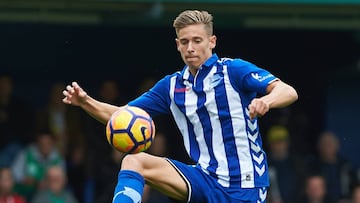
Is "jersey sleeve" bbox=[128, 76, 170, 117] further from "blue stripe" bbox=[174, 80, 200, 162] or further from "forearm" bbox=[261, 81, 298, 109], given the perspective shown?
"forearm" bbox=[261, 81, 298, 109]

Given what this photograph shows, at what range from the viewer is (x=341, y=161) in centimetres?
1326

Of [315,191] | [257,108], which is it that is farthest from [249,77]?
[315,191]

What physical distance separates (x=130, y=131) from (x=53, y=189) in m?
4.73

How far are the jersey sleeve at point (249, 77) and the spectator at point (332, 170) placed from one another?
5.19m

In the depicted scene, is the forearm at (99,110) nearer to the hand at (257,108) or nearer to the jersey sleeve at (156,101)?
the jersey sleeve at (156,101)

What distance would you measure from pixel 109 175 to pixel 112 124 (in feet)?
16.1

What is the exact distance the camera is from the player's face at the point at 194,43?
8070mm

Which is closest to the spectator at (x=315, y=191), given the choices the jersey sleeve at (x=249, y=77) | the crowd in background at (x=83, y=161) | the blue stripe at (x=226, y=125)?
the crowd in background at (x=83, y=161)

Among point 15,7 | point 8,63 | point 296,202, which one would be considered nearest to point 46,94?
point 8,63

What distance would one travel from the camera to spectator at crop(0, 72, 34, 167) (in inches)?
503

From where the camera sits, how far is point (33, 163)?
41.3 ft

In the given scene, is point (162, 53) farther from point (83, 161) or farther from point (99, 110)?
point (99, 110)

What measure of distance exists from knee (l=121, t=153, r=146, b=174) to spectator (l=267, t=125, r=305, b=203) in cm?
516

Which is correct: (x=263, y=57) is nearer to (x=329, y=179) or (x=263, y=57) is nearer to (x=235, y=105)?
(x=329, y=179)
